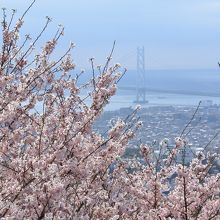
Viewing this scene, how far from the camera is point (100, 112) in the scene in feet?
17.3

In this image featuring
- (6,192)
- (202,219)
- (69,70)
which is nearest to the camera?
(6,192)

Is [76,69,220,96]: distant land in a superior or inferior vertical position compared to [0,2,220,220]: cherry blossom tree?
inferior

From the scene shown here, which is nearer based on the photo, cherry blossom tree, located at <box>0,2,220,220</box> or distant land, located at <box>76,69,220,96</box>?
cherry blossom tree, located at <box>0,2,220,220</box>

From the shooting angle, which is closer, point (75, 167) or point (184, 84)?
point (75, 167)

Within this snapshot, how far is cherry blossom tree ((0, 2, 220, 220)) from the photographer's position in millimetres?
3799

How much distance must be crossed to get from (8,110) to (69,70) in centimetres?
356

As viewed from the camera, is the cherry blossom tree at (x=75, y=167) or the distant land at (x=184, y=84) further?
the distant land at (x=184, y=84)

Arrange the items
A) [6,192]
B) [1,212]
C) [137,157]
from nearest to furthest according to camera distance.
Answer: [1,212]
[6,192]
[137,157]

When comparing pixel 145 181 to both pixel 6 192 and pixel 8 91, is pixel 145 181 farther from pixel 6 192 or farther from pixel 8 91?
pixel 6 192

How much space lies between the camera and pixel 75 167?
4.07 meters

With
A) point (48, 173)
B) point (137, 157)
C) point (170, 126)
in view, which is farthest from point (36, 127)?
point (170, 126)

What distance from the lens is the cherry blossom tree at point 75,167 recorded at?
3799mm

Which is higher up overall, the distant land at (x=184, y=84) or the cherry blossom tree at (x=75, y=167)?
the cherry blossom tree at (x=75, y=167)

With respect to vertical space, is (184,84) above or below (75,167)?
below
